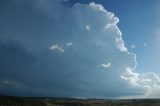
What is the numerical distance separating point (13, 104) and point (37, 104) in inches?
573

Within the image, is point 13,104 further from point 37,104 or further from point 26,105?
point 37,104

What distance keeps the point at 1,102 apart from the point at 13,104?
18.3 feet

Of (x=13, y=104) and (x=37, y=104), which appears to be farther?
(x=37, y=104)

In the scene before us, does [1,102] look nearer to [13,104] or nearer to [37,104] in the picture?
[13,104]

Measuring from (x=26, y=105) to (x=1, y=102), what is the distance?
1154 cm

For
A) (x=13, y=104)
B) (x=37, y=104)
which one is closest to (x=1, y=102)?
(x=13, y=104)

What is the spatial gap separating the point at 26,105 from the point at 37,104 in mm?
9435

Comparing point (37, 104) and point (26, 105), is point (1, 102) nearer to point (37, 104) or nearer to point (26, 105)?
point (26, 105)

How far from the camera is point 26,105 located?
385 feet

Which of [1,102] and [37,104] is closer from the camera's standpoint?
[1,102]

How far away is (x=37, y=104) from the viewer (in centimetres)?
12588

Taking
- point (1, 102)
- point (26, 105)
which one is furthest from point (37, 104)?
point (1, 102)

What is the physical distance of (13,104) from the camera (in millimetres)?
114562
